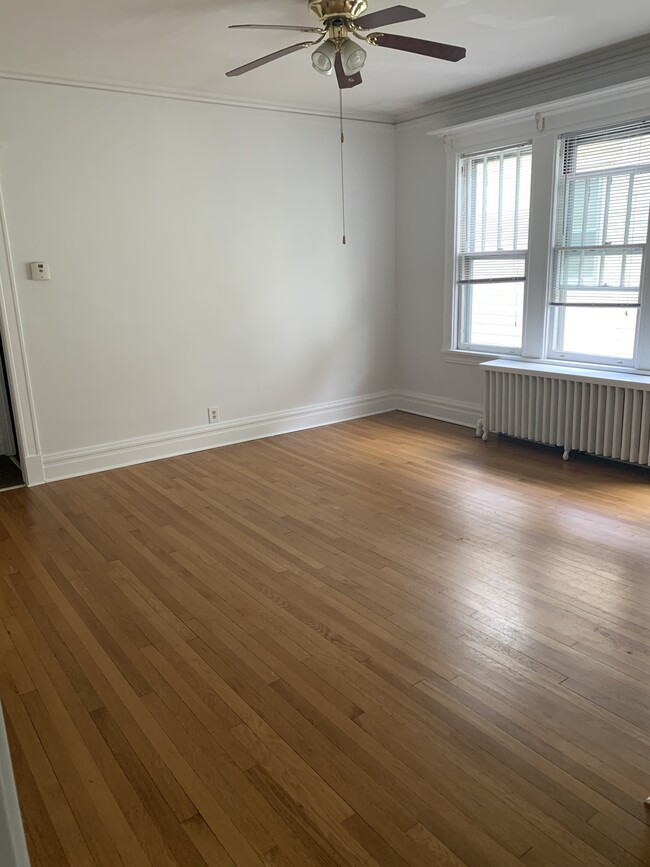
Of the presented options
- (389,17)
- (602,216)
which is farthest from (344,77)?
(602,216)

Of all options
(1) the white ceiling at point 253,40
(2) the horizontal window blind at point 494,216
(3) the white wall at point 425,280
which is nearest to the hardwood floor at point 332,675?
(3) the white wall at point 425,280

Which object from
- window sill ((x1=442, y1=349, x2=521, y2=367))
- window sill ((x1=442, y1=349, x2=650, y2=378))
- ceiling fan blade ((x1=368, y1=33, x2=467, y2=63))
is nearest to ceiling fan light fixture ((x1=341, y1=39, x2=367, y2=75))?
ceiling fan blade ((x1=368, y1=33, x2=467, y2=63))

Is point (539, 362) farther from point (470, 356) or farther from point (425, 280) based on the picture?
point (425, 280)

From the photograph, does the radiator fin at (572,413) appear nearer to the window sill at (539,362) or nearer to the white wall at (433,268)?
the window sill at (539,362)

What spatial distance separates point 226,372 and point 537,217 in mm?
2847

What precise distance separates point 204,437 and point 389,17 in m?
3.57

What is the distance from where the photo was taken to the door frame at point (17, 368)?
14.4 ft

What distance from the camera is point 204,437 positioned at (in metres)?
5.56

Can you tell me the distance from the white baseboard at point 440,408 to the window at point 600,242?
1.07 m

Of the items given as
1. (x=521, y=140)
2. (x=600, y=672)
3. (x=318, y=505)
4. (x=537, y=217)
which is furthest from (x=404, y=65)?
(x=600, y=672)

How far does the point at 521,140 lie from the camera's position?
5109mm

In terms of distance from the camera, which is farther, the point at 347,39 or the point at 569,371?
the point at 569,371

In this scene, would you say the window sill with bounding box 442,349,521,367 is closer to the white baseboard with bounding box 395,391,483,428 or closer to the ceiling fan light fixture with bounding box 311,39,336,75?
the white baseboard with bounding box 395,391,483,428

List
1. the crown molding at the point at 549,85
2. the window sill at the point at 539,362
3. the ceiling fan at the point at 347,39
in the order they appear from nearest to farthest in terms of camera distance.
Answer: the ceiling fan at the point at 347,39, the crown molding at the point at 549,85, the window sill at the point at 539,362
